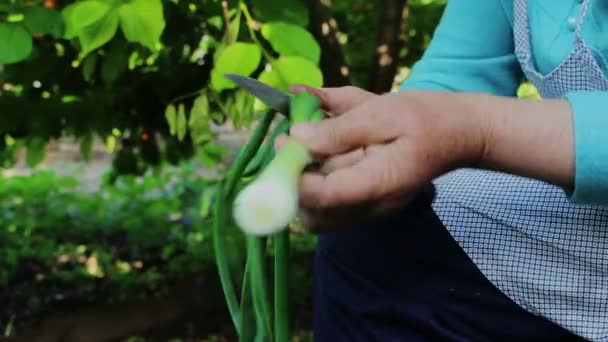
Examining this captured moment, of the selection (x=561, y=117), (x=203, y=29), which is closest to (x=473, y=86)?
(x=561, y=117)

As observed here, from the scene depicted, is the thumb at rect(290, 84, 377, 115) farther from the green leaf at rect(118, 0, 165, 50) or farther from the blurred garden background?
the green leaf at rect(118, 0, 165, 50)

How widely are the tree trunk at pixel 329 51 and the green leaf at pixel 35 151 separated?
77cm

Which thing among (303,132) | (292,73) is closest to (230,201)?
(303,132)

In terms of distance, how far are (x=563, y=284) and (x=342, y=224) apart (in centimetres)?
25

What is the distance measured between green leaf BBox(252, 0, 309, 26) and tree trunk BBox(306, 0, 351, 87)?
0.68 meters

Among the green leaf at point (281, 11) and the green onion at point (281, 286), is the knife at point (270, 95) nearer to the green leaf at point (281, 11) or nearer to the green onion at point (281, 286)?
the green onion at point (281, 286)

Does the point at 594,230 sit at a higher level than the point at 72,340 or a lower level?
higher

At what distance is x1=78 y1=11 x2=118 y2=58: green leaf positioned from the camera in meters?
1.27

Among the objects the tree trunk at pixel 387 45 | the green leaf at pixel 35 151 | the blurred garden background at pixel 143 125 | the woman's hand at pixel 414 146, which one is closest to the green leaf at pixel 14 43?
the blurred garden background at pixel 143 125

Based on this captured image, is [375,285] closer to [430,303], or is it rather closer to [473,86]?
[430,303]

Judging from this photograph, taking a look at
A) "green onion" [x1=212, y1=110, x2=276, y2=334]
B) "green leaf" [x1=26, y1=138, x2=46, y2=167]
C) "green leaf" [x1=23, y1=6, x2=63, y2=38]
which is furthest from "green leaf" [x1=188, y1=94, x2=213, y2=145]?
"green onion" [x1=212, y1=110, x2=276, y2=334]

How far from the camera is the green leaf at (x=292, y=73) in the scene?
1303 mm

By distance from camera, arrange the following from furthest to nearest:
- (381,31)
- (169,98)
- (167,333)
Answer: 1. (167,333)
2. (381,31)
3. (169,98)

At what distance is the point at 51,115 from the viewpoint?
1.87 meters
